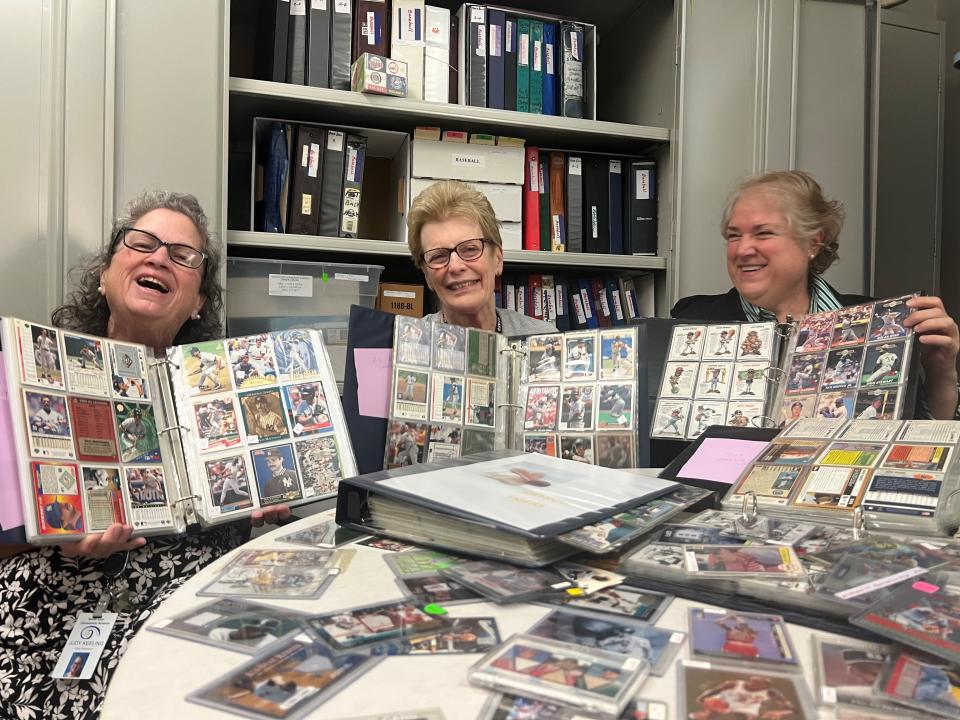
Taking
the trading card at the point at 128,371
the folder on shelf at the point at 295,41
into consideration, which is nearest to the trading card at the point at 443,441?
the trading card at the point at 128,371

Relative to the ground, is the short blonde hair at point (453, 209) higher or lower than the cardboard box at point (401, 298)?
higher

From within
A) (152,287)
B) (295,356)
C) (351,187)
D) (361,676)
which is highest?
(351,187)

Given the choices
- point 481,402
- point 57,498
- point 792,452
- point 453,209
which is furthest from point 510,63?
point 57,498

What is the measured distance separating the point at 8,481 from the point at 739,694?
0.89 meters

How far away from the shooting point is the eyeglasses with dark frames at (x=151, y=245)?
145 centimetres

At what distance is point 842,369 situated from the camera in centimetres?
Result: 117

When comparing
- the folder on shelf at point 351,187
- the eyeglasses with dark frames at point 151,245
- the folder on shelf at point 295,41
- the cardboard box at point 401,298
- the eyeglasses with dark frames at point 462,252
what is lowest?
the cardboard box at point 401,298

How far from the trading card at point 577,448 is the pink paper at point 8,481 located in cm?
81

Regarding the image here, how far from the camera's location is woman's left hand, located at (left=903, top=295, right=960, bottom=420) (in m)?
1.15

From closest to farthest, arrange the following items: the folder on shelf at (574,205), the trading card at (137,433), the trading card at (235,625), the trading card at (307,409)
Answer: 1. the trading card at (235,625)
2. the trading card at (137,433)
3. the trading card at (307,409)
4. the folder on shelf at (574,205)

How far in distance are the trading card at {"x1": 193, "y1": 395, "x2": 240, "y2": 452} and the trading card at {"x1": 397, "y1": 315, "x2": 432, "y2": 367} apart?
0.96 feet

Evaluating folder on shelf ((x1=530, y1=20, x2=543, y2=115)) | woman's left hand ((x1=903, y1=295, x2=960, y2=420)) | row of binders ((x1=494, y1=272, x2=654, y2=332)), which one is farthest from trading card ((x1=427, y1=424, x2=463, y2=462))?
folder on shelf ((x1=530, y1=20, x2=543, y2=115))

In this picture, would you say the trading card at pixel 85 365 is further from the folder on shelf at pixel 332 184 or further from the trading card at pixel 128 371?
the folder on shelf at pixel 332 184

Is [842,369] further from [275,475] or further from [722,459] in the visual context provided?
[275,475]
